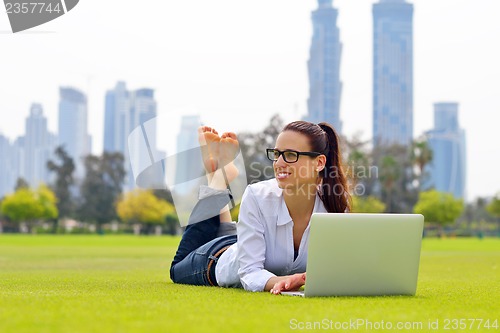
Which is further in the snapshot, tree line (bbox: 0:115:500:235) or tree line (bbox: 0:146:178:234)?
tree line (bbox: 0:146:178:234)

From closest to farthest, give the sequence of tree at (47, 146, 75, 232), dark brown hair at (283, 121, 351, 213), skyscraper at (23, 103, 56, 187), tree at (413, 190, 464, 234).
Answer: dark brown hair at (283, 121, 351, 213)
tree at (413, 190, 464, 234)
tree at (47, 146, 75, 232)
skyscraper at (23, 103, 56, 187)

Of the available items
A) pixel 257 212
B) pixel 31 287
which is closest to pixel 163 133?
pixel 31 287

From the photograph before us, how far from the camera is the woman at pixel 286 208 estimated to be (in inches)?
200

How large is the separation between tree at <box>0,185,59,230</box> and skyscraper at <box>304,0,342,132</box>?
79478mm

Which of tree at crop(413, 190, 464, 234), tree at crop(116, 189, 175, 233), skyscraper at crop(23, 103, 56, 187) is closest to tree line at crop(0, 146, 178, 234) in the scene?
tree at crop(116, 189, 175, 233)

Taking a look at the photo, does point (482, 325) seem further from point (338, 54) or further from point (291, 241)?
point (338, 54)

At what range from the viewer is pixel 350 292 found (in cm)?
489

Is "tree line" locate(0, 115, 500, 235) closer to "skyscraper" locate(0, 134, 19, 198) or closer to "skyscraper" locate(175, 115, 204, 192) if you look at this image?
"skyscraper" locate(175, 115, 204, 192)

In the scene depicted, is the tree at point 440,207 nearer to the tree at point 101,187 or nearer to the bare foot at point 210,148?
the tree at point 101,187

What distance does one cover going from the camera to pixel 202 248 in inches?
233

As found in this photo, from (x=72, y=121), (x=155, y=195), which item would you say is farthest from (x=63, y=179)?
(x=72, y=121)

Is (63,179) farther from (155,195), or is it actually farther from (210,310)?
(210,310)

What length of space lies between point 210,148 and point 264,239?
113cm

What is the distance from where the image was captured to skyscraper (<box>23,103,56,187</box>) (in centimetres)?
16150
